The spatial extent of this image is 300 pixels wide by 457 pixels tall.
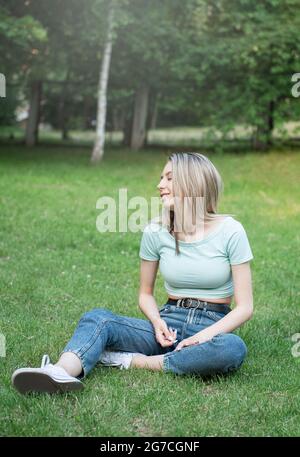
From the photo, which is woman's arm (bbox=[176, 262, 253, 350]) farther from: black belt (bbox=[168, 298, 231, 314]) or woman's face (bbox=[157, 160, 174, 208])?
woman's face (bbox=[157, 160, 174, 208])

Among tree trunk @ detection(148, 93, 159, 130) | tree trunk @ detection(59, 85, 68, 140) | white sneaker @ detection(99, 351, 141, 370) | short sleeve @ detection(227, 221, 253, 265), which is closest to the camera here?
short sleeve @ detection(227, 221, 253, 265)

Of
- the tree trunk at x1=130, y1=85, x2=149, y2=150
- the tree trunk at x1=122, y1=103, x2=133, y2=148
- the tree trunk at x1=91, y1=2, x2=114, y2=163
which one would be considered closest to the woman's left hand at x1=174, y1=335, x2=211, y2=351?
the tree trunk at x1=91, y1=2, x2=114, y2=163

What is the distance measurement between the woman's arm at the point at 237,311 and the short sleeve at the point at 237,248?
32 millimetres

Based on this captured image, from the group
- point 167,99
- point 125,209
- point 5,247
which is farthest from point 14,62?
point 5,247

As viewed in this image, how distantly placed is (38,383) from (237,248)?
124cm

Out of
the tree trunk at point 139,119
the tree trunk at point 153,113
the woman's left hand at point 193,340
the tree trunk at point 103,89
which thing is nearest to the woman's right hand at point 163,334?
the woman's left hand at point 193,340

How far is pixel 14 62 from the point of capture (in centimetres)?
1512

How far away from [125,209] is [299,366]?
19.6 ft

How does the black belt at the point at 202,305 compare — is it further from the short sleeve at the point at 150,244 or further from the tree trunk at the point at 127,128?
the tree trunk at the point at 127,128

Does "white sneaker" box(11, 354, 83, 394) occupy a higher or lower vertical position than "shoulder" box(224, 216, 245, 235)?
lower

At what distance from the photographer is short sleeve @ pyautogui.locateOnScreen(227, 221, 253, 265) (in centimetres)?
378

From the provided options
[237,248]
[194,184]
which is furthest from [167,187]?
[237,248]

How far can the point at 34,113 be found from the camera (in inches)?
718
